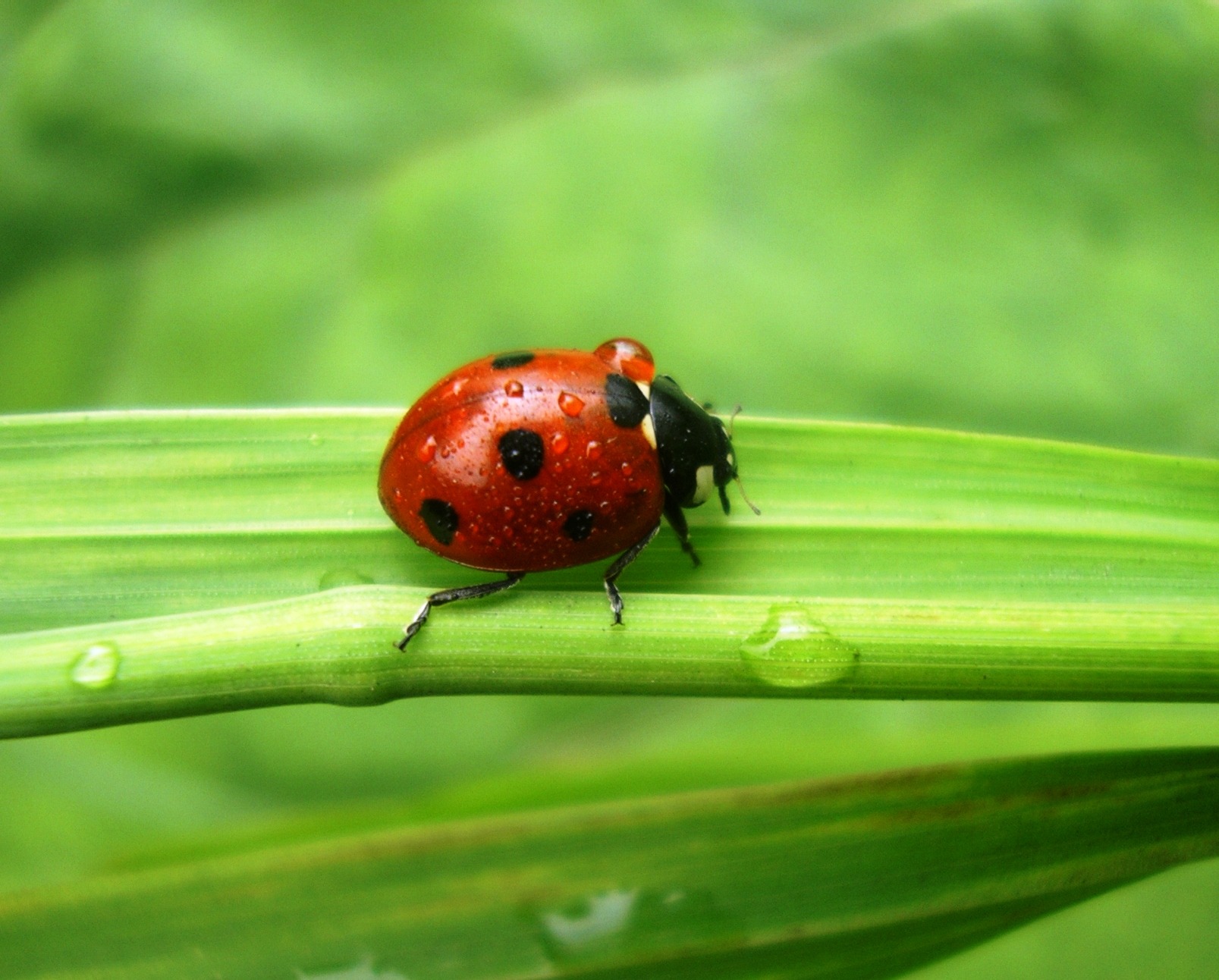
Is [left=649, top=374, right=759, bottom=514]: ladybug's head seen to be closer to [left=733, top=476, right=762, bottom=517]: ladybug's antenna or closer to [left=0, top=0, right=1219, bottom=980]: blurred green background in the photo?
[left=733, top=476, right=762, bottom=517]: ladybug's antenna

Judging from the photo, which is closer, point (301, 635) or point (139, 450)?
point (301, 635)

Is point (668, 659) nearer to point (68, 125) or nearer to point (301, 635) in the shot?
point (301, 635)

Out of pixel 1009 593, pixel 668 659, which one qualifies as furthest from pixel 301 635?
pixel 1009 593

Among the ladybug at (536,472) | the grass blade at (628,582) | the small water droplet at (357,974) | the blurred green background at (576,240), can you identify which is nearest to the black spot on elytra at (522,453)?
the ladybug at (536,472)

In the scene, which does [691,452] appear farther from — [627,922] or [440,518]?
[627,922]

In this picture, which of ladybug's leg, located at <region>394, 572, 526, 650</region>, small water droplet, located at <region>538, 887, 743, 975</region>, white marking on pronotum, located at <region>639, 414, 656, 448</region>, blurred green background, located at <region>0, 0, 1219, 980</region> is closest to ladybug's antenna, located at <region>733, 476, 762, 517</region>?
white marking on pronotum, located at <region>639, 414, 656, 448</region>

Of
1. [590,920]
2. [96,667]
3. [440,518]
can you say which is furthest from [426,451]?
[590,920]
